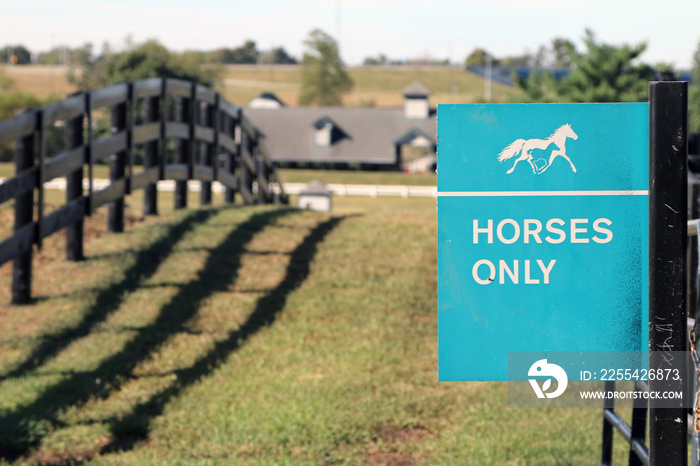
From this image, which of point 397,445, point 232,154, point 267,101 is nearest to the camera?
Result: point 397,445

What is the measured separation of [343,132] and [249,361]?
6327cm

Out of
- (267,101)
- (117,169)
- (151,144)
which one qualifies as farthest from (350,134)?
(117,169)

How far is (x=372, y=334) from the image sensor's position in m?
7.11

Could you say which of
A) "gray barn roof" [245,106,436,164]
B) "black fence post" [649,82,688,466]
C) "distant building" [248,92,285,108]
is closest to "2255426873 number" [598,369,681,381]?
"black fence post" [649,82,688,466]

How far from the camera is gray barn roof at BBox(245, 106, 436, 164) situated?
2648 inches

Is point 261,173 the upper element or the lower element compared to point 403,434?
upper

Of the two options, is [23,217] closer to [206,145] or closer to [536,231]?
[206,145]

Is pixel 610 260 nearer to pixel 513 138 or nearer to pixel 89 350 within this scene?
pixel 513 138

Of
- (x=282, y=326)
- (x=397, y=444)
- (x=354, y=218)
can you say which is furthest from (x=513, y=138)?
(x=354, y=218)

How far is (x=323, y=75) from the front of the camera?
12462 cm

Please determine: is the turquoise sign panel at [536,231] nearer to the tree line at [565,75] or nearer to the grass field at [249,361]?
the grass field at [249,361]

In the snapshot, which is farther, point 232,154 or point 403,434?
point 232,154

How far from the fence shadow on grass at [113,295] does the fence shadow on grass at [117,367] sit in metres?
0.50
